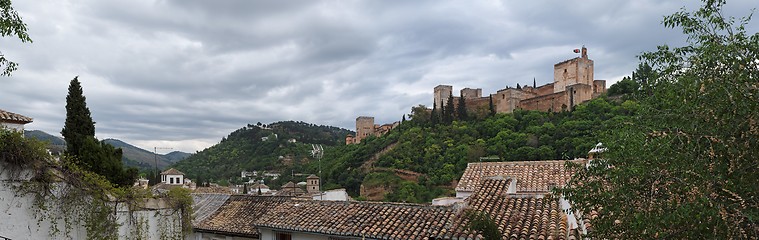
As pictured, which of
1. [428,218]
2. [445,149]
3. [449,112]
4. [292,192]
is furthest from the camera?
[449,112]

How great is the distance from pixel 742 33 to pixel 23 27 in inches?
365

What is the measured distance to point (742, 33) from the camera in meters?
4.41

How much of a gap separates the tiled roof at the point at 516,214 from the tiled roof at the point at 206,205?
34.2 ft

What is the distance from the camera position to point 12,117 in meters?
10.5

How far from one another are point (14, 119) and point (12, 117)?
0.26 feet

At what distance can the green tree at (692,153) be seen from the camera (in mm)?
3879

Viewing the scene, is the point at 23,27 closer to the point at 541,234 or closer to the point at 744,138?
the point at 744,138

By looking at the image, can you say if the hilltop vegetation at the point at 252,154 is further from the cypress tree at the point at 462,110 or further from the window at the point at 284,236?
the window at the point at 284,236

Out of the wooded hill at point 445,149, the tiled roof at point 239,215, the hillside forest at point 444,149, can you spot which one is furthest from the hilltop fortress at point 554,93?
the tiled roof at point 239,215

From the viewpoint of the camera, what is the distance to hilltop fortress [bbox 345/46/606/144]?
64.6 m

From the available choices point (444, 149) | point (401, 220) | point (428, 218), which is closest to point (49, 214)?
point (401, 220)

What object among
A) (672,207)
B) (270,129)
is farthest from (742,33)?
(270,129)

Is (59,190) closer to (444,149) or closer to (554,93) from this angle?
(444,149)

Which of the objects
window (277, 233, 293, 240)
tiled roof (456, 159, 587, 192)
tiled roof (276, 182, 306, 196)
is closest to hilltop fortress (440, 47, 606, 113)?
tiled roof (276, 182, 306, 196)
